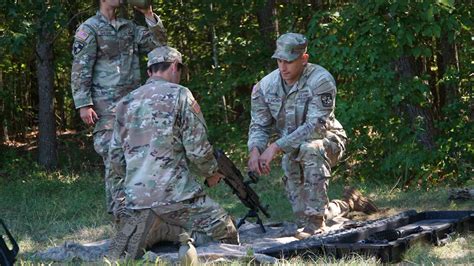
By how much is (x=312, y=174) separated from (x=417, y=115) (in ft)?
13.8

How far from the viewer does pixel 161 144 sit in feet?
22.4

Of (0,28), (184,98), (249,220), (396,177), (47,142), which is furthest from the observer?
(47,142)

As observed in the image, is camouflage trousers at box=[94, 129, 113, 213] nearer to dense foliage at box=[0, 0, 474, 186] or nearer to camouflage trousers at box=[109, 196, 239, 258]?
camouflage trousers at box=[109, 196, 239, 258]

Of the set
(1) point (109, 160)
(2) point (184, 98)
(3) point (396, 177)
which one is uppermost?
(2) point (184, 98)

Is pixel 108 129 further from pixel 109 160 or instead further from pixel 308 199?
pixel 308 199

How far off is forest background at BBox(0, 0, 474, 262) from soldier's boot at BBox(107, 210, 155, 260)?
4284mm

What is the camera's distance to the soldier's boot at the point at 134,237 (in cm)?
679

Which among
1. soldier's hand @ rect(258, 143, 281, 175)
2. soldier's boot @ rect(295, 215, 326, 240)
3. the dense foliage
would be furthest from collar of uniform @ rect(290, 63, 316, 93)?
the dense foliage

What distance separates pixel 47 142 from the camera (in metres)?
14.2

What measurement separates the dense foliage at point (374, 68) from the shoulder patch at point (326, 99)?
7.65 ft

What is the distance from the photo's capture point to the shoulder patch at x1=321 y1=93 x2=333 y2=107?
7832 millimetres

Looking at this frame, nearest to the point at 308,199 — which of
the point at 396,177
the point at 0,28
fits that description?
Answer: the point at 396,177

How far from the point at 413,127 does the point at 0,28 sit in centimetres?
593

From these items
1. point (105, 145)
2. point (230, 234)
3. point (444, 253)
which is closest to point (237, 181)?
point (230, 234)
